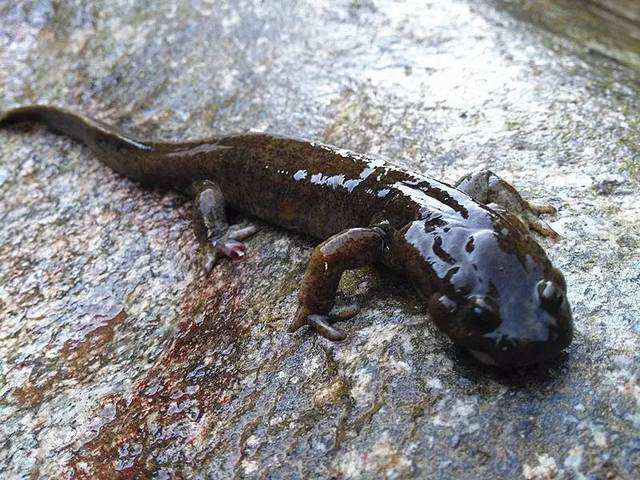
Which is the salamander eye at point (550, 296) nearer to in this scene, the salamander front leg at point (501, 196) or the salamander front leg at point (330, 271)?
the salamander front leg at point (501, 196)

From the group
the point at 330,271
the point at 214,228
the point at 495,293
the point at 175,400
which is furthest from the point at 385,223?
the point at 175,400

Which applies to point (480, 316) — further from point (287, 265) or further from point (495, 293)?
point (287, 265)

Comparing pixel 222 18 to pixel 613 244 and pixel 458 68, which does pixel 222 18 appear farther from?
pixel 613 244

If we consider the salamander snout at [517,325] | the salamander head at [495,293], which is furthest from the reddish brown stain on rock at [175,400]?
the salamander snout at [517,325]

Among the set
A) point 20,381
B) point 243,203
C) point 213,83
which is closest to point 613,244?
point 243,203

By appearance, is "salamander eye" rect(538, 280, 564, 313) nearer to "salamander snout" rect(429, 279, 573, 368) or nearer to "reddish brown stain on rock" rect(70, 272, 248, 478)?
"salamander snout" rect(429, 279, 573, 368)

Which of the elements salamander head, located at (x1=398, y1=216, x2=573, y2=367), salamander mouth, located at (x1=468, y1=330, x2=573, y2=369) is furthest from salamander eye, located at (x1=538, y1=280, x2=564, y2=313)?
salamander mouth, located at (x1=468, y1=330, x2=573, y2=369)
